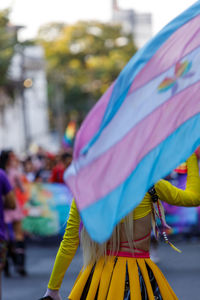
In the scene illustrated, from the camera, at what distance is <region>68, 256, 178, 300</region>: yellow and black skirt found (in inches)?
157

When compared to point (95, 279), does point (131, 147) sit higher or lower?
higher

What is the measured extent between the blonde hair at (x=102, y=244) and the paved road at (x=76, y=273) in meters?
4.23

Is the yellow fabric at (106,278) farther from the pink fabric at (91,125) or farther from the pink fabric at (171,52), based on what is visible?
the pink fabric at (171,52)

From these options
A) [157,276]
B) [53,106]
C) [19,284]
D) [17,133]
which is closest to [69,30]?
[53,106]

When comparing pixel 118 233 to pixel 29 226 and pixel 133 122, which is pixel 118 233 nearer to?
pixel 133 122

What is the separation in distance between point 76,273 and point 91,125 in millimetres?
7067

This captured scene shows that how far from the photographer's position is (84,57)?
73.2m

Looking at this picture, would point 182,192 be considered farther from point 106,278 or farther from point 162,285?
point 106,278

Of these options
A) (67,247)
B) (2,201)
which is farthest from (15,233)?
(67,247)

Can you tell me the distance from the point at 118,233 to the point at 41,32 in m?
75.9

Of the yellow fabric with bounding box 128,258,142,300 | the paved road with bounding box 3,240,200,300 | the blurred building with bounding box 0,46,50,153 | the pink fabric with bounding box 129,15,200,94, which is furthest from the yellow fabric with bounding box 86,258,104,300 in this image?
the blurred building with bounding box 0,46,50,153

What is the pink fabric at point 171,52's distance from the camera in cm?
368

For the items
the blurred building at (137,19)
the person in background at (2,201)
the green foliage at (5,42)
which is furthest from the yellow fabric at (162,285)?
the blurred building at (137,19)

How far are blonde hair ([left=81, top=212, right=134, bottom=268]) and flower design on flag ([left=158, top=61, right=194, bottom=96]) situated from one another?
723mm
